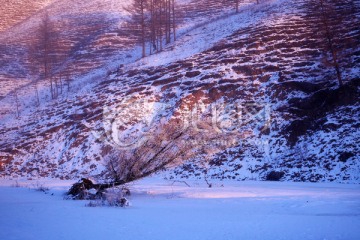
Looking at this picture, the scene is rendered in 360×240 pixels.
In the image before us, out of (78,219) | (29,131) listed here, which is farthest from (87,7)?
(78,219)

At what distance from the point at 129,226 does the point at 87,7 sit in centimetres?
6551

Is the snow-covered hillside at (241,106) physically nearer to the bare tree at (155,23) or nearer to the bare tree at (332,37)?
the bare tree at (332,37)

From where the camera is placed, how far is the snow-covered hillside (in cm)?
1371

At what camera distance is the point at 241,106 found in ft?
60.1

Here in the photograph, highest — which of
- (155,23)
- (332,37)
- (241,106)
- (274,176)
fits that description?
(155,23)

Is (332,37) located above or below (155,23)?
below

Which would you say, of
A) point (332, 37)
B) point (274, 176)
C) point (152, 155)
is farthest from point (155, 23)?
Answer: point (152, 155)

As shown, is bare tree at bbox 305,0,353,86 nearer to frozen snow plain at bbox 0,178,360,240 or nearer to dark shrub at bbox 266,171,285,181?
dark shrub at bbox 266,171,285,181

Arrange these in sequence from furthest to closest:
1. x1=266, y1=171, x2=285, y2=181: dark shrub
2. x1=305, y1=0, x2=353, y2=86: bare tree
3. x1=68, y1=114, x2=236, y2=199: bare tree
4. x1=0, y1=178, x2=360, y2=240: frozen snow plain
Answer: x1=305, y1=0, x2=353, y2=86: bare tree
x1=266, y1=171, x2=285, y2=181: dark shrub
x1=68, y1=114, x2=236, y2=199: bare tree
x1=0, y1=178, x2=360, y2=240: frozen snow plain

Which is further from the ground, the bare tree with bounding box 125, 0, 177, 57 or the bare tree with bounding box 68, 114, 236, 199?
the bare tree with bounding box 125, 0, 177, 57

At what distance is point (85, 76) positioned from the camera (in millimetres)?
36781

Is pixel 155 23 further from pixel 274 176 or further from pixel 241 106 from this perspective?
pixel 274 176

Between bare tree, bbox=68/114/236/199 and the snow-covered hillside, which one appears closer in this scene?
bare tree, bbox=68/114/236/199

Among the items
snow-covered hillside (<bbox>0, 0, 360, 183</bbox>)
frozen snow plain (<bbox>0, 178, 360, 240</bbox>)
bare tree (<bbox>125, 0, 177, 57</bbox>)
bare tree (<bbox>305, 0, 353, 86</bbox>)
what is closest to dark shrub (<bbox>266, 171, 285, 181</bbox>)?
snow-covered hillside (<bbox>0, 0, 360, 183</bbox>)
